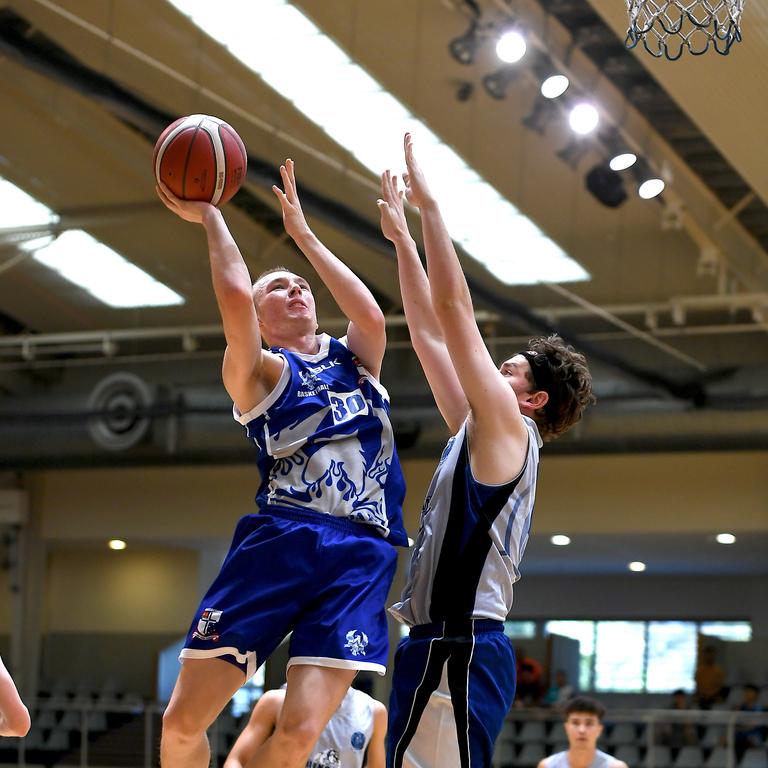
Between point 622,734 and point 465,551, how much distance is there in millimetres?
14177

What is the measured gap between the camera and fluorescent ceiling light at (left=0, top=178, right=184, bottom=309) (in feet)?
48.2

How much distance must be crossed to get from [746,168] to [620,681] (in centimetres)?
1359

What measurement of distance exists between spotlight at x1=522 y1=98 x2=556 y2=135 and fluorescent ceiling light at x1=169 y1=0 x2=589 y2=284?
1274mm

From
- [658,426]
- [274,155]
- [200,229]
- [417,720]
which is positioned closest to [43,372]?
[200,229]

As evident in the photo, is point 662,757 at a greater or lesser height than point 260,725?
lesser

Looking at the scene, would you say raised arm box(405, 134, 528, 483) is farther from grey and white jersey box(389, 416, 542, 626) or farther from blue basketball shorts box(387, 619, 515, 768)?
blue basketball shorts box(387, 619, 515, 768)

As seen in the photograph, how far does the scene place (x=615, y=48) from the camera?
11.2 metres

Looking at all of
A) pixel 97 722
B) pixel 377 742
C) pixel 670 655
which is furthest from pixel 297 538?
pixel 670 655

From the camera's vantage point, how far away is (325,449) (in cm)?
435

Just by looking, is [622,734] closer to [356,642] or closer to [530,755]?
[530,755]

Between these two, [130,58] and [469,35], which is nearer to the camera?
[469,35]

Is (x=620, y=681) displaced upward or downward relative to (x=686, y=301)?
downward

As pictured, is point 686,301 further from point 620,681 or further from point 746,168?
point 620,681

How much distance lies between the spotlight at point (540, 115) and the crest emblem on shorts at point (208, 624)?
7.43 meters
